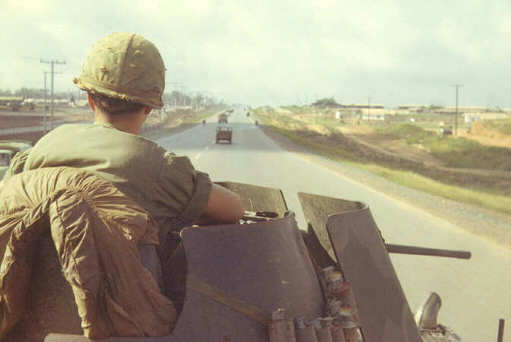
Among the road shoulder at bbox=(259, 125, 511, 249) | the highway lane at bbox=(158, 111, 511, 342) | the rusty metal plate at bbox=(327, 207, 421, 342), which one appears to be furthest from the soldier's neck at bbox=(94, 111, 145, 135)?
the road shoulder at bbox=(259, 125, 511, 249)

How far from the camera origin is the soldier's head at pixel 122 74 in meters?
2.11

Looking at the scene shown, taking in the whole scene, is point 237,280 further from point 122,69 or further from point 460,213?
point 460,213

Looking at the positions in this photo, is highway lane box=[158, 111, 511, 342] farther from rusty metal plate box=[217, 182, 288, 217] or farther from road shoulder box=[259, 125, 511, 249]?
rusty metal plate box=[217, 182, 288, 217]

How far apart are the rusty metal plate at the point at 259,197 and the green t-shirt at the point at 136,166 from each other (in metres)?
1.00

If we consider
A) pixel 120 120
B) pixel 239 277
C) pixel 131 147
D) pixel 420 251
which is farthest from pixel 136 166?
pixel 420 251

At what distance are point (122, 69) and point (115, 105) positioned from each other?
0.49 feet

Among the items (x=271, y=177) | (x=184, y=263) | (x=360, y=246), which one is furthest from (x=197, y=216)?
(x=271, y=177)

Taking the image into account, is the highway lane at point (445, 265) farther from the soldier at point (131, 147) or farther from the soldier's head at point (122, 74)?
the soldier's head at point (122, 74)

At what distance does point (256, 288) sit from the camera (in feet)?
6.59

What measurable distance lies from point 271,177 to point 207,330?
1824 centimetres

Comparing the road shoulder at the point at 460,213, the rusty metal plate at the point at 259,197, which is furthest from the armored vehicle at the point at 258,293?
the road shoulder at the point at 460,213

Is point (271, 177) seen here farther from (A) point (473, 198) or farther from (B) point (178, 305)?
(B) point (178, 305)

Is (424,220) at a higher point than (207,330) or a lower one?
lower

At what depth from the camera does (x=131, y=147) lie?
Answer: 2.03 m
